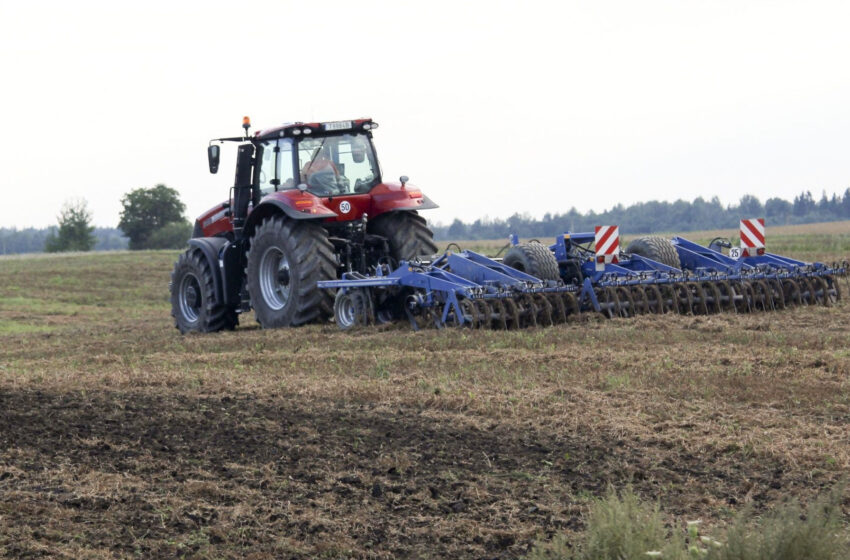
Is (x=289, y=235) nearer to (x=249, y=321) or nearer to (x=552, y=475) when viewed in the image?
(x=249, y=321)

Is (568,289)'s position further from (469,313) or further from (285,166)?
(285,166)

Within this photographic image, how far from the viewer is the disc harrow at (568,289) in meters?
11.8

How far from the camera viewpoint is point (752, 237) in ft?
47.3

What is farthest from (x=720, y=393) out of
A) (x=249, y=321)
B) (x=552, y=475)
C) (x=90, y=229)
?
(x=90, y=229)

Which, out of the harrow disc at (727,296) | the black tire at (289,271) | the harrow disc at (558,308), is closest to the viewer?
the harrow disc at (558,308)

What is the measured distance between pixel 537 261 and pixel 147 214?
198 feet

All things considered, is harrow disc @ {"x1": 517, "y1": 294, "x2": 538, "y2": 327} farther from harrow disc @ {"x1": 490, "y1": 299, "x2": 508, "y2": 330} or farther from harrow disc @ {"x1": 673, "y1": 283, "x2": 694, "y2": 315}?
harrow disc @ {"x1": 673, "y1": 283, "x2": 694, "y2": 315}

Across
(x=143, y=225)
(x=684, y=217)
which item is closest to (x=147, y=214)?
(x=143, y=225)

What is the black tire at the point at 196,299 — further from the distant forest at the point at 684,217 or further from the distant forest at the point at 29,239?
the distant forest at the point at 29,239

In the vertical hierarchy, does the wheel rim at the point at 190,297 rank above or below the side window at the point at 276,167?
below

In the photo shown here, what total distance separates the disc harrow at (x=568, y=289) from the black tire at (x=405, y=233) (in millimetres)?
443

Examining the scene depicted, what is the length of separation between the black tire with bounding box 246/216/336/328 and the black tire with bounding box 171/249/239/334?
811mm

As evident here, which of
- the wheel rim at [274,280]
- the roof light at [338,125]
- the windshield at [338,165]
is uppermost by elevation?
the roof light at [338,125]

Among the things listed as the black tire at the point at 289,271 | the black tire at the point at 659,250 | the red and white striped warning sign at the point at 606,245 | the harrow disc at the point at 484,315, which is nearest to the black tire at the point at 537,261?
the red and white striped warning sign at the point at 606,245
